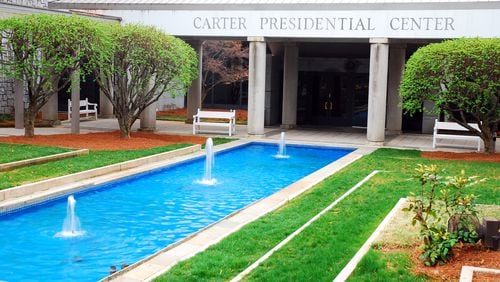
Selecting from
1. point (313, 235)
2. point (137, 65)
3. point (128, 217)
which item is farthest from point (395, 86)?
point (313, 235)

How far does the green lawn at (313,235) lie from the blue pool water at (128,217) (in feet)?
4.23

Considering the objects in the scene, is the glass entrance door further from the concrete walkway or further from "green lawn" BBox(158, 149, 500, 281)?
"green lawn" BBox(158, 149, 500, 281)

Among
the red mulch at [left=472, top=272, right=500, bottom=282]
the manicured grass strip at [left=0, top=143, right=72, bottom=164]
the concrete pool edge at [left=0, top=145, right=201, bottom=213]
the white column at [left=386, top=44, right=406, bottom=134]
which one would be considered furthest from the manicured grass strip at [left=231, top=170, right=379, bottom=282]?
the white column at [left=386, top=44, right=406, bottom=134]

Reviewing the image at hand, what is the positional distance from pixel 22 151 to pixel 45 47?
4.00 metres

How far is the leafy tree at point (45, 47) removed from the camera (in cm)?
1784

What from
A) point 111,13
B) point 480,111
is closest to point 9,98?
point 111,13

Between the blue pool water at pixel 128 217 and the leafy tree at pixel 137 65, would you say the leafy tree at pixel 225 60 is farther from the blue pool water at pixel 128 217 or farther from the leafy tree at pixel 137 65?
the blue pool water at pixel 128 217

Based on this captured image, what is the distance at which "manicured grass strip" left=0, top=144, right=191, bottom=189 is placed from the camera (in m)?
12.6

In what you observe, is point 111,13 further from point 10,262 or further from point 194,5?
point 10,262

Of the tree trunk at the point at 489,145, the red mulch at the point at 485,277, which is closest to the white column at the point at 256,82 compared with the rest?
the tree trunk at the point at 489,145

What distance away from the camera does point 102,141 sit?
1931 cm

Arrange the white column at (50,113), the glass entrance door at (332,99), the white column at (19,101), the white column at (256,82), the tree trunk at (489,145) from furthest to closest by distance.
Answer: the glass entrance door at (332,99) → the white column at (50,113) → the white column at (256,82) → the white column at (19,101) → the tree trunk at (489,145)

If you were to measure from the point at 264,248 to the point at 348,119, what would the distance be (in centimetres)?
2292

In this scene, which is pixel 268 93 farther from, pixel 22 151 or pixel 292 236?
pixel 292 236
